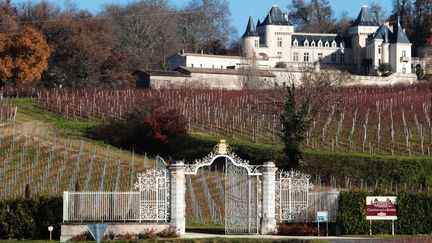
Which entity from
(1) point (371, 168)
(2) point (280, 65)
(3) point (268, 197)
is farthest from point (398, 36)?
(3) point (268, 197)

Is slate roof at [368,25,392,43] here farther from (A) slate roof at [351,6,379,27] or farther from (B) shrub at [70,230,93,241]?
(B) shrub at [70,230,93,241]

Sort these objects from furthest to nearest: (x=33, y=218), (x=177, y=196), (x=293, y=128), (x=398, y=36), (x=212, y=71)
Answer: (x=398, y=36) → (x=212, y=71) → (x=293, y=128) → (x=177, y=196) → (x=33, y=218)

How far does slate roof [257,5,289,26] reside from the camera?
119 meters

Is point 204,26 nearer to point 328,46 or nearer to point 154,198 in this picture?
point 328,46

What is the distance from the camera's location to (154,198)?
34656mm

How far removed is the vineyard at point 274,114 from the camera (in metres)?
58.1

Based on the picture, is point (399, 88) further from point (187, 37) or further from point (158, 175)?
point (158, 175)

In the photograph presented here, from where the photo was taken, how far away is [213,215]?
41.2 m

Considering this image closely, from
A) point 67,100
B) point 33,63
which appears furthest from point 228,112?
point 33,63

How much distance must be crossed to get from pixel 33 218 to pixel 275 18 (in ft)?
286

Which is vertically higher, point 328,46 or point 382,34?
point 382,34

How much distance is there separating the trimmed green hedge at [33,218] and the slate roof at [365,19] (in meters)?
87.2

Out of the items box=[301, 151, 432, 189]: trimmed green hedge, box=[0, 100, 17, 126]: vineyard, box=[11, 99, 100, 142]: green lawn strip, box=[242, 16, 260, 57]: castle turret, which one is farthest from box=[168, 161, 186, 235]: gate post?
box=[242, 16, 260, 57]: castle turret

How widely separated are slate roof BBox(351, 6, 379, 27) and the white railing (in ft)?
285
